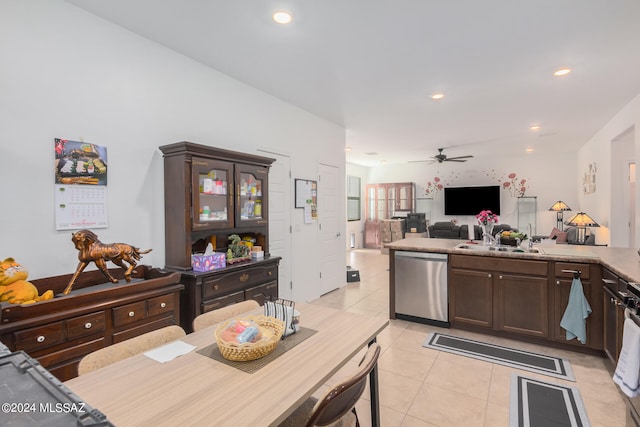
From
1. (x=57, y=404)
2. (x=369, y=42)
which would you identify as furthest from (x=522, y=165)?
(x=57, y=404)

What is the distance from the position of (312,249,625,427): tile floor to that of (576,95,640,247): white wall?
240 centimetres

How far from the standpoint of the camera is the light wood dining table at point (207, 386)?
981 mm

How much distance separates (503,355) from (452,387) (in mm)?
844

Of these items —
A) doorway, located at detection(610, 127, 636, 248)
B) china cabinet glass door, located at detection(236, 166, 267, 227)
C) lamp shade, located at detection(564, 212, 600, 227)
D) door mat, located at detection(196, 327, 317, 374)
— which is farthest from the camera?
lamp shade, located at detection(564, 212, 600, 227)

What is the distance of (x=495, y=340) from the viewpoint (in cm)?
331

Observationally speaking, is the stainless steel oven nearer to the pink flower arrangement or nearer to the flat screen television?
the pink flower arrangement

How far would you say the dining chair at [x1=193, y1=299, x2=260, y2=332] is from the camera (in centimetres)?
179

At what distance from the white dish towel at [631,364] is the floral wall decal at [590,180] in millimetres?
5804

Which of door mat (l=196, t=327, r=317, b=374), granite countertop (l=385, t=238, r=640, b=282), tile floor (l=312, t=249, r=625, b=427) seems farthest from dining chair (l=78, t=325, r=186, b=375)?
granite countertop (l=385, t=238, r=640, b=282)

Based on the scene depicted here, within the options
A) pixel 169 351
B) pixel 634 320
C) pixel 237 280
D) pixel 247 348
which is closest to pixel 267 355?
pixel 247 348

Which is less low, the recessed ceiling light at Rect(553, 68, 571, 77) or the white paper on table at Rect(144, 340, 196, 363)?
the recessed ceiling light at Rect(553, 68, 571, 77)

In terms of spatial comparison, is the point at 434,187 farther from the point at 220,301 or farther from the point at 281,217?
the point at 220,301

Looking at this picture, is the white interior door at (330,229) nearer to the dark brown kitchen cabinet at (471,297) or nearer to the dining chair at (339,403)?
the dark brown kitchen cabinet at (471,297)

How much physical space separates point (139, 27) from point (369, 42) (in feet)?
5.98
